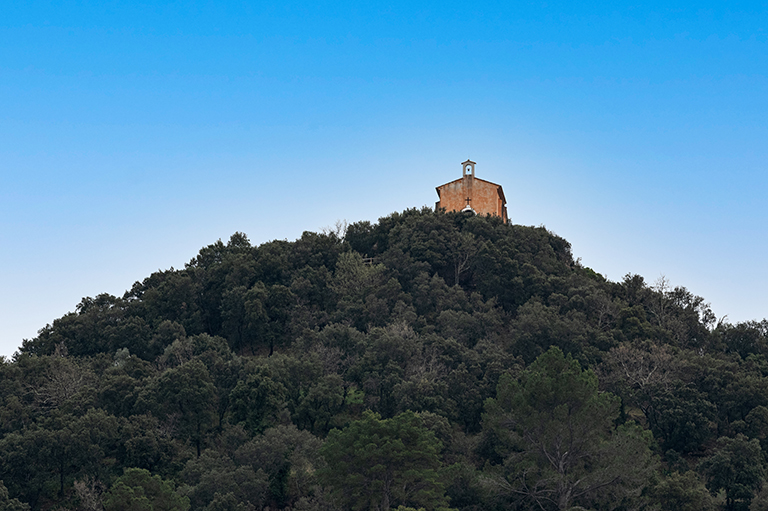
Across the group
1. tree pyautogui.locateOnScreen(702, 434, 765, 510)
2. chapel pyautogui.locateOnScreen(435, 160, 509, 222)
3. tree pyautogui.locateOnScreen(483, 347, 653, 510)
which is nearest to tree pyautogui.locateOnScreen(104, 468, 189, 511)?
tree pyautogui.locateOnScreen(483, 347, 653, 510)

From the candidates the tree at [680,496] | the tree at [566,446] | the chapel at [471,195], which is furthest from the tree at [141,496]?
the chapel at [471,195]

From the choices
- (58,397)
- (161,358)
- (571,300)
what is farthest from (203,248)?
(571,300)

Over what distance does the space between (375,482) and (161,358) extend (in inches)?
819

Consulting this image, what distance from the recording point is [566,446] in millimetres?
29625

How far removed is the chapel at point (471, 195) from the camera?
63.1 m

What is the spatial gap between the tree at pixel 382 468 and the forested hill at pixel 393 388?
0.27 ft

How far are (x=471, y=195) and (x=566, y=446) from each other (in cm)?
3605

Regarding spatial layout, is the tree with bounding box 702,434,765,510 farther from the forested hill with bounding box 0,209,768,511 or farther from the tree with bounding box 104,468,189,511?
the tree with bounding box 104,468,189,511

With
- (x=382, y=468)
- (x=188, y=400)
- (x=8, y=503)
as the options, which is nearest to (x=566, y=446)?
(x=382, y=468)

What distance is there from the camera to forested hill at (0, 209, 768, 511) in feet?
96.1

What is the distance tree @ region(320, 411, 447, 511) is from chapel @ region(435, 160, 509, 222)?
36117 mm

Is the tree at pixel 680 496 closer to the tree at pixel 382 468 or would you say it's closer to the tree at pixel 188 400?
the tree at pixel 382 468

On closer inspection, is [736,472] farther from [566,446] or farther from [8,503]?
[8,503]

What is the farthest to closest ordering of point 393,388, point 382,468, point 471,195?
1. point 471,195
2. point 393,388
3. point 382,468
